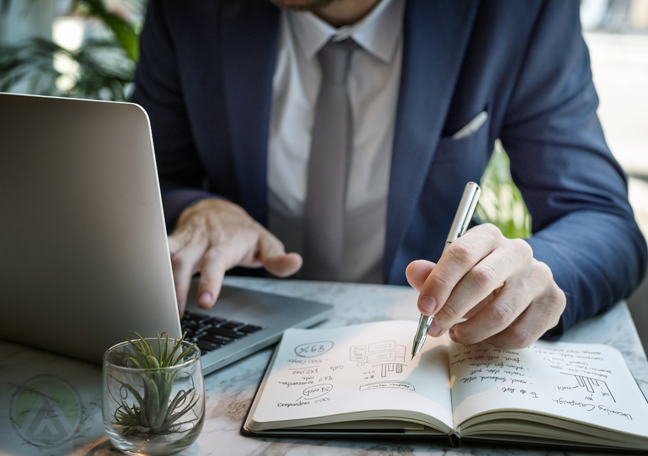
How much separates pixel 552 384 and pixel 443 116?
0.67 metres

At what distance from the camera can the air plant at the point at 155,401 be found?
19.2 inches

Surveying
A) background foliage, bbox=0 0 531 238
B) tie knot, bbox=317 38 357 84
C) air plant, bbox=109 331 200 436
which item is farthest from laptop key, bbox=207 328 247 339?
background foliage, bbox=0 0 531 238

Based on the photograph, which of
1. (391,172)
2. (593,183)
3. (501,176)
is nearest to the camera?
(593,183)

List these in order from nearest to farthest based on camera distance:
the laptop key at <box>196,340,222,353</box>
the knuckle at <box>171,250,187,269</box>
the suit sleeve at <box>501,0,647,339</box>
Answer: the laptop key at <box>196,340,222,353</box> → the knuckle at <box>171,250,187,269</box> → the suit sleeve at <box>501,0,647,339</box>

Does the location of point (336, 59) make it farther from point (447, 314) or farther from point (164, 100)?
point (447, 314)

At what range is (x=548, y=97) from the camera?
1.11 meters

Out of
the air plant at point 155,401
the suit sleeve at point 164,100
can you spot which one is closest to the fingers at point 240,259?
the air plant at point 155,401

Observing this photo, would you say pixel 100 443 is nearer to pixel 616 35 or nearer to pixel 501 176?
pixel 501 176

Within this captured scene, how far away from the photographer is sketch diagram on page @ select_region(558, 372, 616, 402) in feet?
1.91

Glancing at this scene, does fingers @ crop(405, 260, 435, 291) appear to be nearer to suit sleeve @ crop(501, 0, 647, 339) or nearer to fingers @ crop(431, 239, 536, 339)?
fingers @ crop(431, 239, 536, 339)

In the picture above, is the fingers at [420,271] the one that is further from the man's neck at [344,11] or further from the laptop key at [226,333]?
the man's neck at [344,11]

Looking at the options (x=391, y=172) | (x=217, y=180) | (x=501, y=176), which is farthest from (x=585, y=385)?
(x=501, y=176)

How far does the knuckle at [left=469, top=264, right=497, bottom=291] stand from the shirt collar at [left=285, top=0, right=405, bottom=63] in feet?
2.51

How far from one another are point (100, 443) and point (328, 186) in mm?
840
